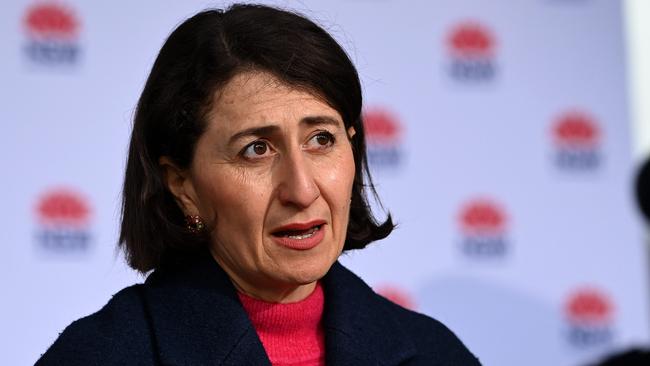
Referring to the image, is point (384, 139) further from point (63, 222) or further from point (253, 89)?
point (253, 89)

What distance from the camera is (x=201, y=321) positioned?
2109 mm

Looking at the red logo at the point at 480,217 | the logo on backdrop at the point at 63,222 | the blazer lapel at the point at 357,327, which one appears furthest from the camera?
the red logo at the point at 480,217

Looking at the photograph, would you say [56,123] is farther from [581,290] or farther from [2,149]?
[581,290]

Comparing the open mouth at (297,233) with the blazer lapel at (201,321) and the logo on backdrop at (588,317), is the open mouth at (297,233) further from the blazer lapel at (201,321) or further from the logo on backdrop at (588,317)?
the logo on backdrop at (588,317)

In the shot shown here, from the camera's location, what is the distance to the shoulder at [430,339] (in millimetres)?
2307

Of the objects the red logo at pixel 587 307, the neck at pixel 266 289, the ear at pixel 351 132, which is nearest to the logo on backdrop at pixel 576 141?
the red logo at pixel 587 307

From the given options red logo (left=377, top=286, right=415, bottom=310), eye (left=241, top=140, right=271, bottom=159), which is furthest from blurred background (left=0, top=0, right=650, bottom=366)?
eye (left=241, top=140, right=271, bottom=159)

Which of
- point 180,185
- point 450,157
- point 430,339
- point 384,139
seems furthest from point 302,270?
point 450,157

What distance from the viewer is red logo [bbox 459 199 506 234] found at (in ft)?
13.4

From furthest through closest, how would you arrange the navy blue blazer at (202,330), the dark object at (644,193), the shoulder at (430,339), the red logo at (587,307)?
the red logo at (587,307)
the shoulder at (430,339)
the navy blue blazer at (202,330)
the dark object at (644,193)

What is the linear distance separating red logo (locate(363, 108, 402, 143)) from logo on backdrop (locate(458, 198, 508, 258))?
36cm

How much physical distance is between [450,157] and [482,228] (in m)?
0.27

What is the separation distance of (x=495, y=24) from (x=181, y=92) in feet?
7.74

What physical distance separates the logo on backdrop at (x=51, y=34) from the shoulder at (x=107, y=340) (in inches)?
65.4
